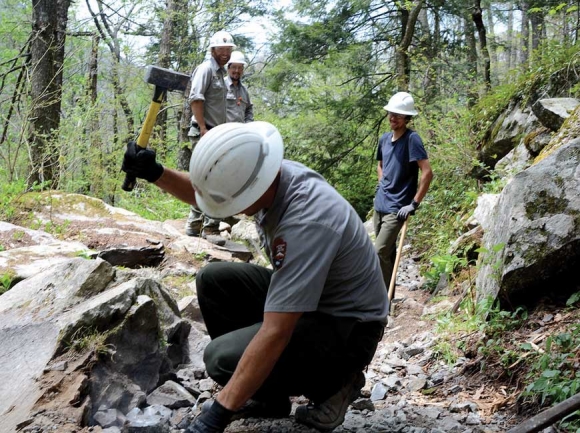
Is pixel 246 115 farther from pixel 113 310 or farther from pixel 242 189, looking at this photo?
pixel 242 189

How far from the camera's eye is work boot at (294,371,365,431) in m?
2.59

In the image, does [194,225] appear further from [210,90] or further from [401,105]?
[401,105]

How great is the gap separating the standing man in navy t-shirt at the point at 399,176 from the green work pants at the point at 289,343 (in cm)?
283

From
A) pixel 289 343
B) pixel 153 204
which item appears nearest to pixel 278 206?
pixel 289 343

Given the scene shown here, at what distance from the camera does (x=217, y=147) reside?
2.28 meters

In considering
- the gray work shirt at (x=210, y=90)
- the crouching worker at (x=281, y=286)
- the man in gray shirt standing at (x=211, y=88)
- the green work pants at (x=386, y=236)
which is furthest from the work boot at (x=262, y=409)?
the gray work shirt at (x=210, y=90)

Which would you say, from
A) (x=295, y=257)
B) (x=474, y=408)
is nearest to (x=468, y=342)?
(x=474, y=408)

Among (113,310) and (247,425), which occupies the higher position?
(113,310)

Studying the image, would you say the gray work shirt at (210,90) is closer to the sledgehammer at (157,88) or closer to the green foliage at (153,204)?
the sledgehammer at (157,88)

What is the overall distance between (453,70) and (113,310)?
10.8 metres

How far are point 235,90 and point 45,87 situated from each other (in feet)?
10.4

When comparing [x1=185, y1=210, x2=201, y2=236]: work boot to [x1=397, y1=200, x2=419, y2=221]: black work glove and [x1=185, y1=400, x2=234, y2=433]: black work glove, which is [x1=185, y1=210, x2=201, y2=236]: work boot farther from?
[x1=185, y1=400, x2=234, y2=433]: black work glove

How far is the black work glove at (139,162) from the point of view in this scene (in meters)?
2.68

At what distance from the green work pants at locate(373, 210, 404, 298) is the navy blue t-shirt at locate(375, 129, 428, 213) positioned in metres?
0.10
